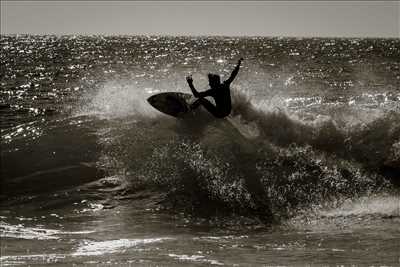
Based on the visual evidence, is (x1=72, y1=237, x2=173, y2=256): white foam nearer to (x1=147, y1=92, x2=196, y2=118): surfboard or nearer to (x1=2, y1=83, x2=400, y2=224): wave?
(x1=2, y1=83, x2=400, y2=224): wave

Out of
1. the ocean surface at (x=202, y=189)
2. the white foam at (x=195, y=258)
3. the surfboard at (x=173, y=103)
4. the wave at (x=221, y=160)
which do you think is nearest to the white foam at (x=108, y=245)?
the ocean surface at (x=202, y=189)

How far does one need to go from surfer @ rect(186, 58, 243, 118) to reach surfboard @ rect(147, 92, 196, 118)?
36cm

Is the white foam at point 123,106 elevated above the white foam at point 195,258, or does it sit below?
above

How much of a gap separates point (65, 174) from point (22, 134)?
3417 millimetres

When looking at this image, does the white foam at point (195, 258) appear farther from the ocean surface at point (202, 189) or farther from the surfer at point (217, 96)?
the surfer at point (217, 96)

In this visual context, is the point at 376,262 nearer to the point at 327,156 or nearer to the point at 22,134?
the point at 327,156

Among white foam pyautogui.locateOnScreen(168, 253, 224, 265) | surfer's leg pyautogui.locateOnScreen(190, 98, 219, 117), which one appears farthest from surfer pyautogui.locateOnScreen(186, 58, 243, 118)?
white foam pyautogui.locateOnScreen(168, 253, 224, 265)

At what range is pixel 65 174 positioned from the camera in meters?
12.1

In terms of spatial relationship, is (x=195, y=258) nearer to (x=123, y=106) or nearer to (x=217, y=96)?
(x=217, y=96)

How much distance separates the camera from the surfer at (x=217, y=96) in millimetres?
13914

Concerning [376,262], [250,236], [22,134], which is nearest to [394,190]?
[250,236]

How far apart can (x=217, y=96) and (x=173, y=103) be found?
137 centimetres

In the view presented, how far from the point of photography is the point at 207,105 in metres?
14.2

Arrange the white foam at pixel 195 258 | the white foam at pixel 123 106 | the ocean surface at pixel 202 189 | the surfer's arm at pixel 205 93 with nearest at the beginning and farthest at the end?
the white foam at pixel 195 258 → the ocean surface at pixel 202 189 → the surfer's arm at pixel 205 93 → the white foam at pixel 123 106
